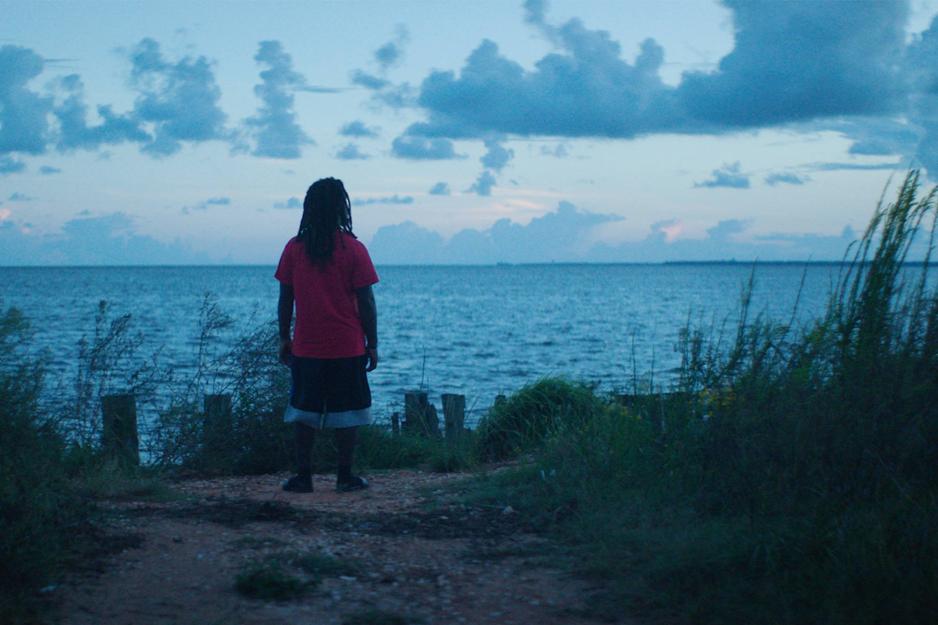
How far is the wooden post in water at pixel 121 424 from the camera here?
7.90 m

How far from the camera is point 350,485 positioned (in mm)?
6840

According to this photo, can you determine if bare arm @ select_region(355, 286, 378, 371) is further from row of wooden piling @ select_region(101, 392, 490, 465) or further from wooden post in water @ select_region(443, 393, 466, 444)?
wooden post in water @ select_region(443, 393, 466, 444)

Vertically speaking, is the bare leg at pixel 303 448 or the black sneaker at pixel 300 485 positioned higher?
the bare leg at pixel 303 448

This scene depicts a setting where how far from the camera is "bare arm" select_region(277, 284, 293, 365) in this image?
6636 millimetres

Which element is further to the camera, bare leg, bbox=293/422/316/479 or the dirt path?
bare leg, bbox=293/422/316/479

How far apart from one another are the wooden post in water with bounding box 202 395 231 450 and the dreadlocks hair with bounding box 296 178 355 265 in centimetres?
242

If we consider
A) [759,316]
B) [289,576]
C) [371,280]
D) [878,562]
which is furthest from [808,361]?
[289,576]

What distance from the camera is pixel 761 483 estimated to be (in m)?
4.87

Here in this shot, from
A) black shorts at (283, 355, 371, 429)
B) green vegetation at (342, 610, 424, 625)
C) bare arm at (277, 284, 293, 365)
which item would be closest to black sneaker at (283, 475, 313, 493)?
black shorts at (283, 355, 371, 429)

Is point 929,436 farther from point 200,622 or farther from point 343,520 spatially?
point 200,622

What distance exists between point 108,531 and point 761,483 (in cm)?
353

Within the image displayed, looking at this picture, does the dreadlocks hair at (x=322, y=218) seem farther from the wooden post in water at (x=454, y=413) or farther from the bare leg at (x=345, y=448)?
the wooden post in water at (x=454, y=413)

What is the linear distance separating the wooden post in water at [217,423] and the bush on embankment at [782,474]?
9.92 feet

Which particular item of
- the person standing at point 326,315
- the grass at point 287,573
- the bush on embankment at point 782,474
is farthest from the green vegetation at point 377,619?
the person standing at point 326,315
